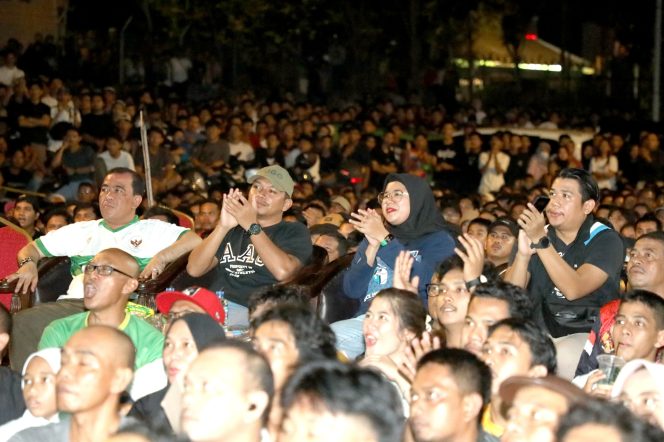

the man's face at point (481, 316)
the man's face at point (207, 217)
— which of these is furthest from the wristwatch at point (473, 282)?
the man's face at point (207, 217)

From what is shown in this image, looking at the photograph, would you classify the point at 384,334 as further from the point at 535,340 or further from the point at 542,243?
the point at 542,243

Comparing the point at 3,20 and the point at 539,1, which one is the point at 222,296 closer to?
the point at 3,20

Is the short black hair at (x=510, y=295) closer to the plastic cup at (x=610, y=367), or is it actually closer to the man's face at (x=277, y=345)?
the plastic cup at (x=610, y=367)

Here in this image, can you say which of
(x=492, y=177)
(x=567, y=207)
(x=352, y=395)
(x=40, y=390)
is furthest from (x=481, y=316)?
(x=492, y=177)

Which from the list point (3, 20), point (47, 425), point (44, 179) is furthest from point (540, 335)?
point (3, 20)

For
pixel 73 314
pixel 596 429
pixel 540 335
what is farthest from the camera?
pixel 73 314

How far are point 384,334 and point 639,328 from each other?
1199mm

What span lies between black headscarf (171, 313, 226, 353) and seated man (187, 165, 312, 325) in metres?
2.03

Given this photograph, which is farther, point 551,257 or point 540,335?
point 551,257

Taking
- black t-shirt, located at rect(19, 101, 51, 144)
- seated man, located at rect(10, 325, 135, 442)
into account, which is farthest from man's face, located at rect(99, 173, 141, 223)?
black t-shirt, located at rect(19, 101, 51, 144)

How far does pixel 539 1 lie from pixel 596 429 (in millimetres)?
27958

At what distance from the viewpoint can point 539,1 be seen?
30.8 metres

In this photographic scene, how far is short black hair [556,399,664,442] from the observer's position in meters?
3.80

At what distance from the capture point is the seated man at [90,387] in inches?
203
